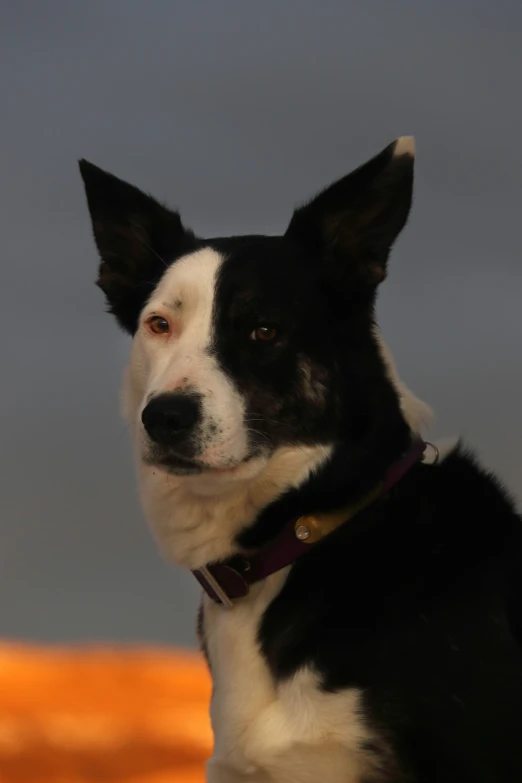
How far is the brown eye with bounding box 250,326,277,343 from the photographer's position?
210cm

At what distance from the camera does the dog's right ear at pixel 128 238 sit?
2.43 m

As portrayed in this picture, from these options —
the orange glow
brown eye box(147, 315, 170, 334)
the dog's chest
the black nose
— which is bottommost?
the orange glow

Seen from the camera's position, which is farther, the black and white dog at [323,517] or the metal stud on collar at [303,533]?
the metal stud on collar at [303,533]

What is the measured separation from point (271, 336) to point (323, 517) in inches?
16.4

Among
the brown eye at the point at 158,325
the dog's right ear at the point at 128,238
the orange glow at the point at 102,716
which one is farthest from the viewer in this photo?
the orange glow at the point at 102,716

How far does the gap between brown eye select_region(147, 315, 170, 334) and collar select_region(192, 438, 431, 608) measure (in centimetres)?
52

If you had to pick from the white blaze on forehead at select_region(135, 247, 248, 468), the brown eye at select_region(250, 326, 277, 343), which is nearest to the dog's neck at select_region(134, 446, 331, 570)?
the white blaze on forehead at select_region(135, 247, 248, 468)

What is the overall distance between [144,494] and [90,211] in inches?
30.1

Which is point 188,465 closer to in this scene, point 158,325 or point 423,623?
point 158,325

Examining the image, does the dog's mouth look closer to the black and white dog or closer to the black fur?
the black and white dog

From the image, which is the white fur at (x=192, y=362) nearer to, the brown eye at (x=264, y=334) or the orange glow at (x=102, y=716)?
the brown eye at (x=264, y=334)

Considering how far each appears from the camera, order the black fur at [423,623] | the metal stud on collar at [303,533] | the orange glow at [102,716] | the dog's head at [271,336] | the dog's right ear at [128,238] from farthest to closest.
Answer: the orange glow at [102,716] < the dog's right ear at [128,238] < the metal stud on collar at [303,533] < the dog's head at [271,336] < the black fur at [423,623]

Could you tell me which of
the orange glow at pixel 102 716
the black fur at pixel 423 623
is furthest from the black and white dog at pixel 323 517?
the orange glow at pixel 102 716

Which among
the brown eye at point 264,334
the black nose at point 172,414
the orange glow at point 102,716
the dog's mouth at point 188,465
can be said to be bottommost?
the orange glow at point 102,716
